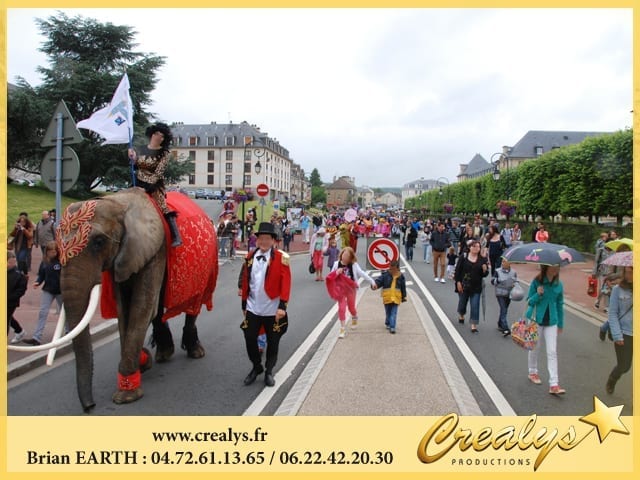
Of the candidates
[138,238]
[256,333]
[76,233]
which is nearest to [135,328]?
[138,238]

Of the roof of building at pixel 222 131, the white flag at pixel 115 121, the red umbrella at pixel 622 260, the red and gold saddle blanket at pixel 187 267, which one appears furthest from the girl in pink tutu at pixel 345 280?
the roof of building at pixel 222 131

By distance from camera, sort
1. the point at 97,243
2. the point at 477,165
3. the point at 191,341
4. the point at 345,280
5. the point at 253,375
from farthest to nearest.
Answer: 1. the point at 477,165
2. the point at 345,280
3. the point at 191,341
4. the point at 253,375
5. the point at 97,243

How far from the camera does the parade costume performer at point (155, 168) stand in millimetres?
5293

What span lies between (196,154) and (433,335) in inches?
3253

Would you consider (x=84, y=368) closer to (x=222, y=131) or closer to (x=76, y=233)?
(x=76, y=233)

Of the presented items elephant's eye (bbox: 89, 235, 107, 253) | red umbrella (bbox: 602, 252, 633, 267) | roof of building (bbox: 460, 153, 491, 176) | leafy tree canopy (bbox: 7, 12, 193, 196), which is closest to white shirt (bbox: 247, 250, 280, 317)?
elephant's eye (bbox: 89, 235, 107, 253)

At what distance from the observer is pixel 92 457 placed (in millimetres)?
3564

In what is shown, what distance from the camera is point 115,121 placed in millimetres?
6559

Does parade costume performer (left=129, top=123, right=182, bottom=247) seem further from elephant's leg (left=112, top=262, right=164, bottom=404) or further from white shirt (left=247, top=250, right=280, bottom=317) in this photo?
white shirt (left=247, top=250, right=280, bottom=317)

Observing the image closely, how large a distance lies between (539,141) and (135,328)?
88.0m

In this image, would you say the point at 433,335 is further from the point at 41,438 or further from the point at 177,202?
the point at 41,438

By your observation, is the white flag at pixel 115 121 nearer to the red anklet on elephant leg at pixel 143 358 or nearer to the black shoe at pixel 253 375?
the red anklet on elephant leg at pixel 143 358

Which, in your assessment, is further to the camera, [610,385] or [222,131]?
[222,131]

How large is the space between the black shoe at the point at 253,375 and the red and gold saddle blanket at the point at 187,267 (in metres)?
1.28
